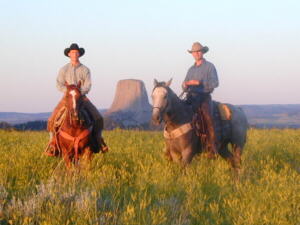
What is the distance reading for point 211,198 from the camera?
680 cm

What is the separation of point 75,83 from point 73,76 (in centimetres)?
16

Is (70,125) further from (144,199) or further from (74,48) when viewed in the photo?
(144,199)

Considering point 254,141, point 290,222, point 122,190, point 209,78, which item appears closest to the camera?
point 290,222

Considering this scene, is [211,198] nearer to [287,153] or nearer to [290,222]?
[290,222]

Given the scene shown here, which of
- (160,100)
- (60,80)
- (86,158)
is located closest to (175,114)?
(160,100)

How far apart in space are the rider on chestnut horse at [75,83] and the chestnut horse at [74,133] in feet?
0.64

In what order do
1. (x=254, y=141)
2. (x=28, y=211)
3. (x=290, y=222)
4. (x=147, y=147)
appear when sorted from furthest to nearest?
(x=254, y=141)
(x=147, y=147)
(x=290, y=222)
(x=28, y=211)

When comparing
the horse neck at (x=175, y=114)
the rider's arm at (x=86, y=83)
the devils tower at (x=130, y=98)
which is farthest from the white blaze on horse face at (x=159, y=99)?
the devils tower at (x=130, y=98)

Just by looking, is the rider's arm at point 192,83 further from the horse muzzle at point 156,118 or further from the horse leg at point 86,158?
the horse leg at point 86,158

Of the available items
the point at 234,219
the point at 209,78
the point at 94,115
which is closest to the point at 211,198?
the point at 234,219

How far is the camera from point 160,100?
809cm

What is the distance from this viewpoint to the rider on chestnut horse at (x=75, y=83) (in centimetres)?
834

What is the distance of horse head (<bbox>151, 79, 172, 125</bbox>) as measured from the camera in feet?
26.2

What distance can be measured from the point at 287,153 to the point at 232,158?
9.22 feet
